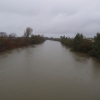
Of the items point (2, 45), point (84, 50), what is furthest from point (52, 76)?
point (2, 45)

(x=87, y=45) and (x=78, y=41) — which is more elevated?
(x=78, y=41)

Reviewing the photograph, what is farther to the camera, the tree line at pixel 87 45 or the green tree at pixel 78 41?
the green tree at pixel 78 41

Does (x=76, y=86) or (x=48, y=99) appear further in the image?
(x=76, y=86)

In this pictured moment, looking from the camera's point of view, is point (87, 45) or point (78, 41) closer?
point (87, 45)

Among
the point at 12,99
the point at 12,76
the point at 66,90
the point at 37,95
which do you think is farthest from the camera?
the point at 12,76

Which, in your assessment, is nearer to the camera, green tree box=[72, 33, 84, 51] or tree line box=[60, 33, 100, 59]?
tree line box=[60, 33, 100, 59]

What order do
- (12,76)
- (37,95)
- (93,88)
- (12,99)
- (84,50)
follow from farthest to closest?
(84,50)
(12,76)
(93,88)
(37,95)
(12,99)

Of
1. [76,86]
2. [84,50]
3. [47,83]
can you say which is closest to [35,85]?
[47,83]

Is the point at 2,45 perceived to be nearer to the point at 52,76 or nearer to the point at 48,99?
the point at 52,76

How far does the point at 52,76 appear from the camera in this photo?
28.1 ft

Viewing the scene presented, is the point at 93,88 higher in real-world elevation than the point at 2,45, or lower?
lower

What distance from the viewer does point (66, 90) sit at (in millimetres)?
6465

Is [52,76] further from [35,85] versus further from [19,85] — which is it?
[19,85]

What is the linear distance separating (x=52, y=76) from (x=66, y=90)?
2.27m
